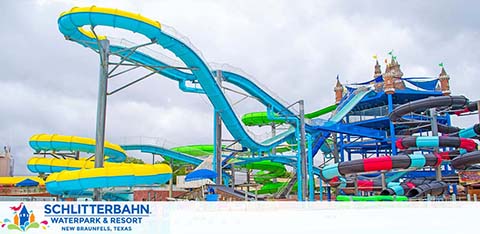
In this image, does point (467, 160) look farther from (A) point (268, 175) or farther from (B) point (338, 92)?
(A) point (268, 175)

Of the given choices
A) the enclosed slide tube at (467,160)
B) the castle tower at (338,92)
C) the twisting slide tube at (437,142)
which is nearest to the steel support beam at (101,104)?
the twisting slide tube at (437,142)

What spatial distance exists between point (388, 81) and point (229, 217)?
20468 millimetres

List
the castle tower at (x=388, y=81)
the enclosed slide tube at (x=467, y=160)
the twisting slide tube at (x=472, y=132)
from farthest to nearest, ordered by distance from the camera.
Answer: the castle tower at (x=388, y=81) < the twisting slide tube at (x=472, y=132) < the enclosed slide tube at (x=467, y=160)

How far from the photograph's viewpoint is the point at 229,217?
9.98 meters

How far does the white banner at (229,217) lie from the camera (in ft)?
26.1

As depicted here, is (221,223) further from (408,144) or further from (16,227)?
(408,144)

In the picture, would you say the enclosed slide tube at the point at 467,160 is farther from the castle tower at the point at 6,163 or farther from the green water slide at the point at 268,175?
the castle tower at the point at 6,163

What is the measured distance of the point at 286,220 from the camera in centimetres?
1020

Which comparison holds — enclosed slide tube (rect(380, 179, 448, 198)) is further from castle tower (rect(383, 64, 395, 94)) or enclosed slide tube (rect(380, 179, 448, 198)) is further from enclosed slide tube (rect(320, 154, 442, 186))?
castle tower (rect(383, 64, 395, 94))

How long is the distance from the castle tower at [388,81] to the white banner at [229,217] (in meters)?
15.3

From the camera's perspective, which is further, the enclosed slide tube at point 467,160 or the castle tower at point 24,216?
the enclosed slide tube at point 467,160

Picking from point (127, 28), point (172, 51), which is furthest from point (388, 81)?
point (127, 28)

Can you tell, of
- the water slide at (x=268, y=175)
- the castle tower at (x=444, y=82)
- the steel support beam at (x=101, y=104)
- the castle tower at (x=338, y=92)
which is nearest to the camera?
the steel support beam at (x=101, y=104)

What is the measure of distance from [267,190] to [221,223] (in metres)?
24.4
